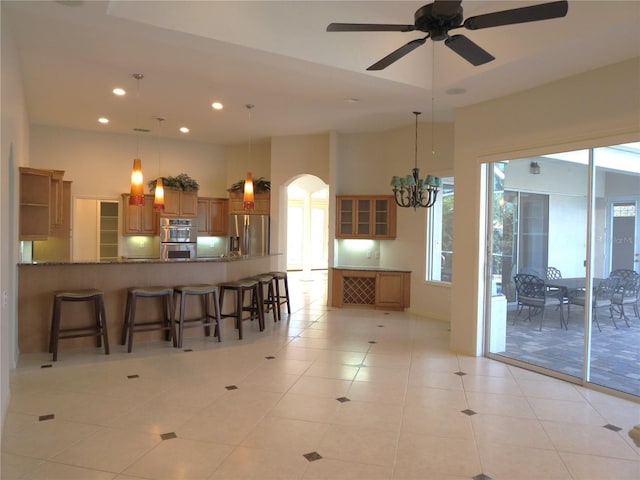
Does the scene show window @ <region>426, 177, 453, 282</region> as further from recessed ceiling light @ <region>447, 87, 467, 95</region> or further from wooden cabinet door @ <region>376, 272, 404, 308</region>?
recessed ceiling light @ <region>447, 87, 467, 95</region>

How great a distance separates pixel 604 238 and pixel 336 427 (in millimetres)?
3091

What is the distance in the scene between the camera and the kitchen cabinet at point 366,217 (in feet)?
26.6

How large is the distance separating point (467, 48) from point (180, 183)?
710 cm

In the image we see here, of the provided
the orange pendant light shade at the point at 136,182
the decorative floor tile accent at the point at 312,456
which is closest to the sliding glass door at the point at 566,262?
the decorative floor tile accent at the point at 312,456

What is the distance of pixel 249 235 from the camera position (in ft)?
29.6

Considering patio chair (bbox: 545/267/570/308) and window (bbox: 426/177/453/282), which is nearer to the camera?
patio chair (bbox: 545/267/570/308)

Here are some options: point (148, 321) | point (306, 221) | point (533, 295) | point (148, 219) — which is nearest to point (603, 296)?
point (533, 295)

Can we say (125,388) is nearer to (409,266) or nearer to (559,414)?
(559,414)

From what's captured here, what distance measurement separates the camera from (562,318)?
4707mm

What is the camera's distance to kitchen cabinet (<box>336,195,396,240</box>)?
26.6 ft

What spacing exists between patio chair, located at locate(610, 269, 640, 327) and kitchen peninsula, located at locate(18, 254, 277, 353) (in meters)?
4.42

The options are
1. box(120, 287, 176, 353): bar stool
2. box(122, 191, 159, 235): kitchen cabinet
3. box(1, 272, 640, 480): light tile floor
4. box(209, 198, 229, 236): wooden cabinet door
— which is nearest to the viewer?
box(1, 272, 640, 480): light tile floor

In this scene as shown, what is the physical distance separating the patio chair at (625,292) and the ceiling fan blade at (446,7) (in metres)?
2.97

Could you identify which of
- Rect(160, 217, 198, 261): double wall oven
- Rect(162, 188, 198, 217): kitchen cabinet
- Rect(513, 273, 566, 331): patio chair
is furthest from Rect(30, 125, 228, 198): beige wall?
Rect(513, 273, 566, 331): patio chair
